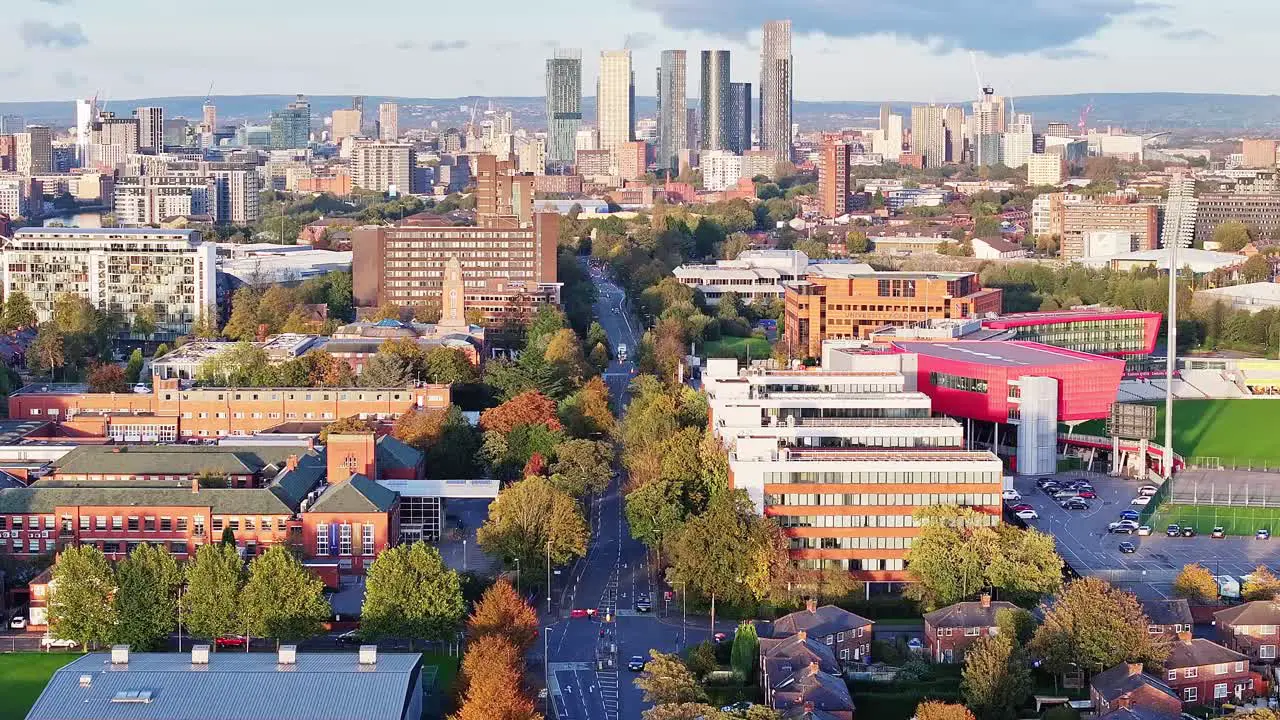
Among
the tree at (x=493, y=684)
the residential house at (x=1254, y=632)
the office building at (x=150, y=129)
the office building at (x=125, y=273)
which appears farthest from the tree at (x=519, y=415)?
the office building at (x=150, y=129)

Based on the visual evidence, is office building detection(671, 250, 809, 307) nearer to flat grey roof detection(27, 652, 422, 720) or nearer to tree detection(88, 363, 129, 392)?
tree detection(88, 363, 129, 392)

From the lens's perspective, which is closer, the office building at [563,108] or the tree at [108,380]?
the tree at [108,380]

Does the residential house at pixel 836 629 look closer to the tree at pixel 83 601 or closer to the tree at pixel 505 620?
the tree at pixel 505 620

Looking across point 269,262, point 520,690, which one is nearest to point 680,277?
point 269,262

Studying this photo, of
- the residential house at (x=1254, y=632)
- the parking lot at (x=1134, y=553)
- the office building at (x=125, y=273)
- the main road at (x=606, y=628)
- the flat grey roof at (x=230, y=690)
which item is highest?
the office building at (x=125, y=273)

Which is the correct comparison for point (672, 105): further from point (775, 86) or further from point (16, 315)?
point (16, 315)

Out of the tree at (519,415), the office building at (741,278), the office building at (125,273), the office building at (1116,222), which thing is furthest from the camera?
the office building at (1116,222)

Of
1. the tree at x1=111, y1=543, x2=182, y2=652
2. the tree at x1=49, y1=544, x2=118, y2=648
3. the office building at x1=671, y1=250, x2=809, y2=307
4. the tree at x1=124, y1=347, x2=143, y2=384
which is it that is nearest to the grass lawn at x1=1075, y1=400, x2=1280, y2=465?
the tree at x1=111, y1=543, x2=182, y2=652
